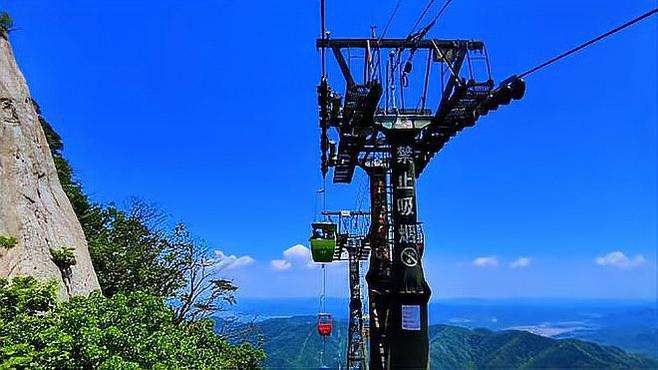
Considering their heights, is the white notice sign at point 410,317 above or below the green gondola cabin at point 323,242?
below

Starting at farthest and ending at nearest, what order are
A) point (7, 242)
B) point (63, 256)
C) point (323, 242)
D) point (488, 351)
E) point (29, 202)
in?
1. point (488, 351)
2. point (323, 242)
3. point (29, 202)
4. point (63, 256)
5. point (7, 242)

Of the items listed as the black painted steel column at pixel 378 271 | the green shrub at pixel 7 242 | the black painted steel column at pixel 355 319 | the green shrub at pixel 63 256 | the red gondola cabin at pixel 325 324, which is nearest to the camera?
the black painted steel column at pixel 378 271

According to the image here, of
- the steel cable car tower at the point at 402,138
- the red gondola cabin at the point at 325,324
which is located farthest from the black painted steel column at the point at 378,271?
the red gondola cabin at the point at 325,324

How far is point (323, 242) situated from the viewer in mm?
16812

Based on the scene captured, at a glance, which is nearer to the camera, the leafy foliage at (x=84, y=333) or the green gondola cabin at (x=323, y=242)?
the leafy foliage at (x=84, y=333)

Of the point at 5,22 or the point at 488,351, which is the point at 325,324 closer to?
the point at 5,22

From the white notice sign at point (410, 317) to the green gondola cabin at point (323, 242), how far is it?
23.8ft

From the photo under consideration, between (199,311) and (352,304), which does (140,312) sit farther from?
(199,311)

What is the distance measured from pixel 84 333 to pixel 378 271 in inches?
255

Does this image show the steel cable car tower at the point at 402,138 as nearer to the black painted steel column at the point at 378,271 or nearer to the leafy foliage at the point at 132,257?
the black painted steel column at the point at 378,271

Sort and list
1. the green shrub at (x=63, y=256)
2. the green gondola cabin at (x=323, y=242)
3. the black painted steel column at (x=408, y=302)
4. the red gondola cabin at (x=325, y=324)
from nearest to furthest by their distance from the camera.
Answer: the black painted steel column at (x=408, y=302) < the green shrub at (x=63, y=256) < the green gondola cabin at (x=323, y=242) < the red gondola cabin at (x=325, y=324)

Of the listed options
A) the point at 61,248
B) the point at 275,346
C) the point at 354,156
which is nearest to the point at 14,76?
the point at 61,248

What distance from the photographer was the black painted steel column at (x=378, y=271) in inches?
410

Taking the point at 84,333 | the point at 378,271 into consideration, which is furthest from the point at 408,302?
the point at 84,333
